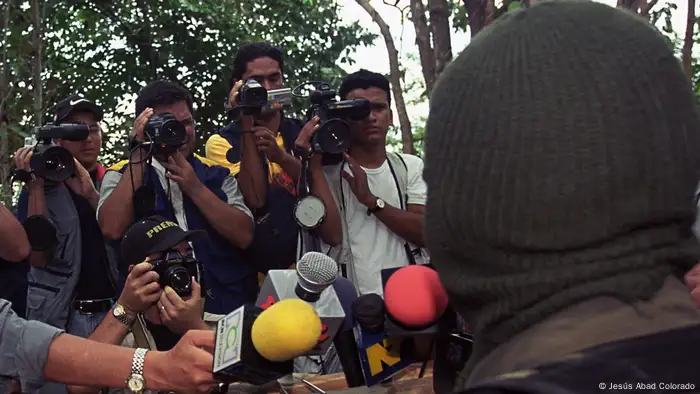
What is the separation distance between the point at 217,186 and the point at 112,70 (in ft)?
15.7

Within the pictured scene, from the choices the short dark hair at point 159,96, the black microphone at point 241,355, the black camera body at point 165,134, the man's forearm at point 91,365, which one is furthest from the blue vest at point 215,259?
the black microphone at point 241,355

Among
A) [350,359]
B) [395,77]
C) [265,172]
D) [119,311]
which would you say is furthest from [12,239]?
[395,77]

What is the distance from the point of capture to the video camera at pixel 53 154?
2977 millimetres

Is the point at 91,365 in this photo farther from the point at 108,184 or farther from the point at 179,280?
the point at 108,184

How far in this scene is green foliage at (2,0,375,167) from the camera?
7.18m

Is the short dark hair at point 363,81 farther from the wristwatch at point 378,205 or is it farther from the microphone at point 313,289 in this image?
the microphone at point 313,289

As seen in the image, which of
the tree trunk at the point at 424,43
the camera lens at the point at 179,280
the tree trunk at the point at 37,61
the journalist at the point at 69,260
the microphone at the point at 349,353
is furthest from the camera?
the tree trunk at the point at 37,61

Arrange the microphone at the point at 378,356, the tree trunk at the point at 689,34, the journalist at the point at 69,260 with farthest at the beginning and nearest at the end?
the tree trunk at the point at 689,34 → the journalist at the point at 69,260 → the microphone at the point at 378,356

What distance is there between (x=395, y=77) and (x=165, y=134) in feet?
7.61

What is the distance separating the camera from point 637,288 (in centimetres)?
79

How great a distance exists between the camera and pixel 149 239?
2434mm

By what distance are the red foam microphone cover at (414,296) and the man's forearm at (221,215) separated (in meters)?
1.51

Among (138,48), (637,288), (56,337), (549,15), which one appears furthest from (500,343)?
(138,48)

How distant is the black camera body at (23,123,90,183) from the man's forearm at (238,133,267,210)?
70cm
